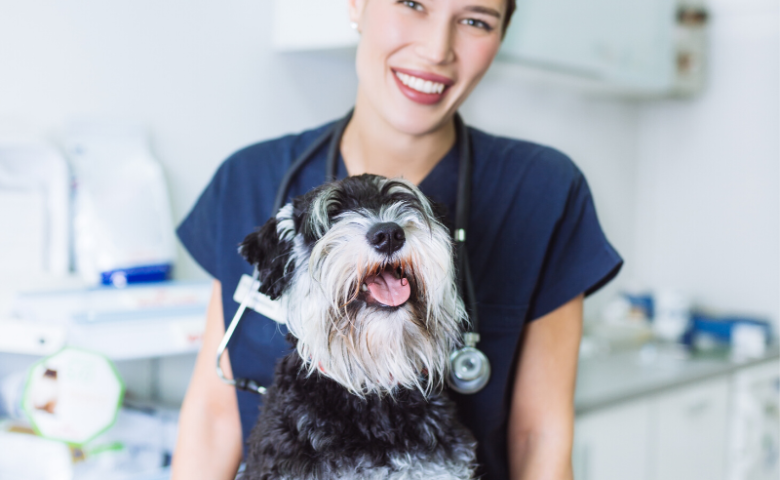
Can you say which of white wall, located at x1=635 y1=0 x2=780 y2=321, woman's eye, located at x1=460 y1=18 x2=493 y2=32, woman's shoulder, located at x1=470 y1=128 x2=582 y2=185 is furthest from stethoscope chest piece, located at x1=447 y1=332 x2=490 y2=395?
white wall, located at x1=635 y1=0 x2=780 y2=321

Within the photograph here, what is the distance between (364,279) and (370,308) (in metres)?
0.04

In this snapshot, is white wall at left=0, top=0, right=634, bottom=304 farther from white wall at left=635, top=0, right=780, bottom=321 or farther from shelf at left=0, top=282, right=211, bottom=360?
white wall at left=635, top=0, right=780, bottom=321

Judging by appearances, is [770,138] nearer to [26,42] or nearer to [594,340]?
[594,340]

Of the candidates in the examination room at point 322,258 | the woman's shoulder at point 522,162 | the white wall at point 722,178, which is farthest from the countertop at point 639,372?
the woman's shoulder at point 522,162

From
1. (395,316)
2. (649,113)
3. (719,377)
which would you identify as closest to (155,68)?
(395,316)

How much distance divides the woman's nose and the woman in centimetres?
2

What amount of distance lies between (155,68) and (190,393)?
0.98m

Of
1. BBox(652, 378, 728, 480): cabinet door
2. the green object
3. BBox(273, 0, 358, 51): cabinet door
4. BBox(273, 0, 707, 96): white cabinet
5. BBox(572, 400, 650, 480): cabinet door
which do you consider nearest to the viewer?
the green object

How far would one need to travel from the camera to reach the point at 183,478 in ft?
3.47

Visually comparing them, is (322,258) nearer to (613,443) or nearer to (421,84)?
(421,84)

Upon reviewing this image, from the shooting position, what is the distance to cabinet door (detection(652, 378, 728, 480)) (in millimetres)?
2338

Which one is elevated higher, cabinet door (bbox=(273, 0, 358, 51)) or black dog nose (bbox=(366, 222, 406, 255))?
cabinet door (bbox=(273, 0, 358, 51))

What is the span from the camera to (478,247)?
3.62 ft

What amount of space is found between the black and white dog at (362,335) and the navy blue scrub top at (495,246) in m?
0.18
